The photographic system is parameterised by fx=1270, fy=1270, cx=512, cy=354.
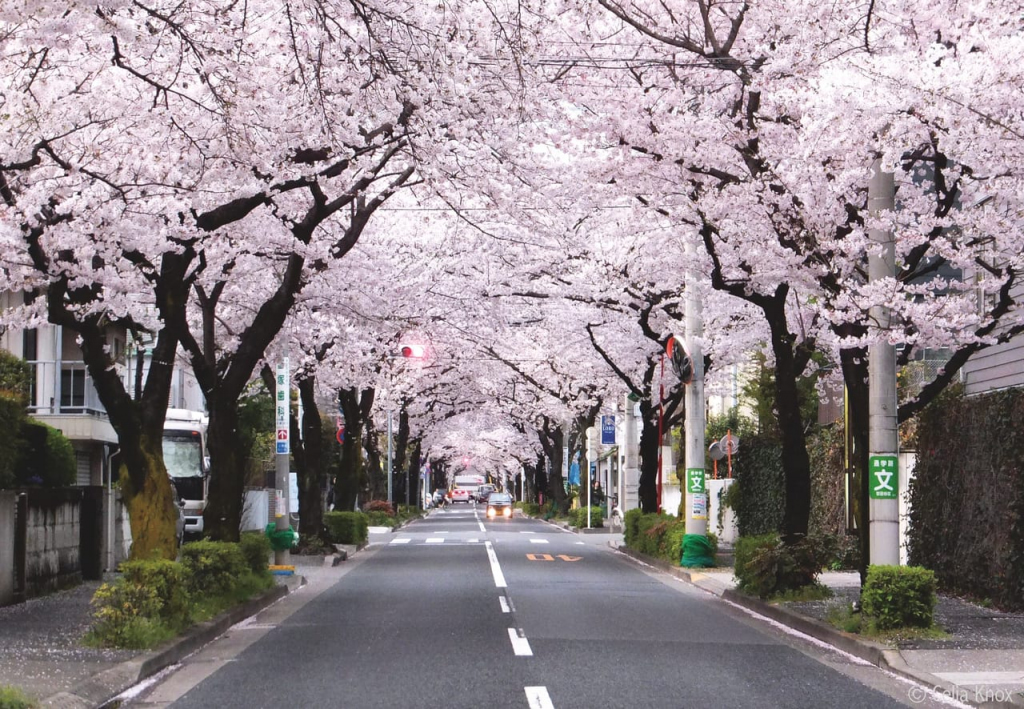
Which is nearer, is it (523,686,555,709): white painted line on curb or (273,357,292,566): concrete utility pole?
(523,686,555,709): white painted line on curb

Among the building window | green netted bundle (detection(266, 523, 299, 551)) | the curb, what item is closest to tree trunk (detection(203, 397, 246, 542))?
the curb

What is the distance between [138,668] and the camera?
39.7 ft

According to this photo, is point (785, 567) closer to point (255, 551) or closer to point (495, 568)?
point (255, 551)

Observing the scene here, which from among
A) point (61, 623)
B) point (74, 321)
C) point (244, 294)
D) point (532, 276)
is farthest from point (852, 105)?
point (532, 276)

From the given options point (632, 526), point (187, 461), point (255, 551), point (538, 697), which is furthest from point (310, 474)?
point (538, 697)

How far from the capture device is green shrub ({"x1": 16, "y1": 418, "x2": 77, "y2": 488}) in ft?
75.0

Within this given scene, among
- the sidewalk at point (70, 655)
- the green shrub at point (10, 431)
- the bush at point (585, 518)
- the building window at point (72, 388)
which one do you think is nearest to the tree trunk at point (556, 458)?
the bush at point (585, 518)

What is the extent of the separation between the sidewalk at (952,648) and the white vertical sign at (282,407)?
10.6m

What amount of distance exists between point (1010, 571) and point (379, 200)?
10.7 metres

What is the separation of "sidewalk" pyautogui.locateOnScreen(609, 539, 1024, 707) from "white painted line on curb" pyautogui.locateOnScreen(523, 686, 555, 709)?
349 centimetres

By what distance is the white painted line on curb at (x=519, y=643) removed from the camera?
13508mm

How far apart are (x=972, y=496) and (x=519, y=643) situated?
27.8 ft

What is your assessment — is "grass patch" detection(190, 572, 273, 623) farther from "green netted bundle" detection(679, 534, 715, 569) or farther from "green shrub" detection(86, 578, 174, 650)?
"green netted bundle" detection(679, 534, 715, 569)

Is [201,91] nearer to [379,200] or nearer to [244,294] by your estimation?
[379,200]
